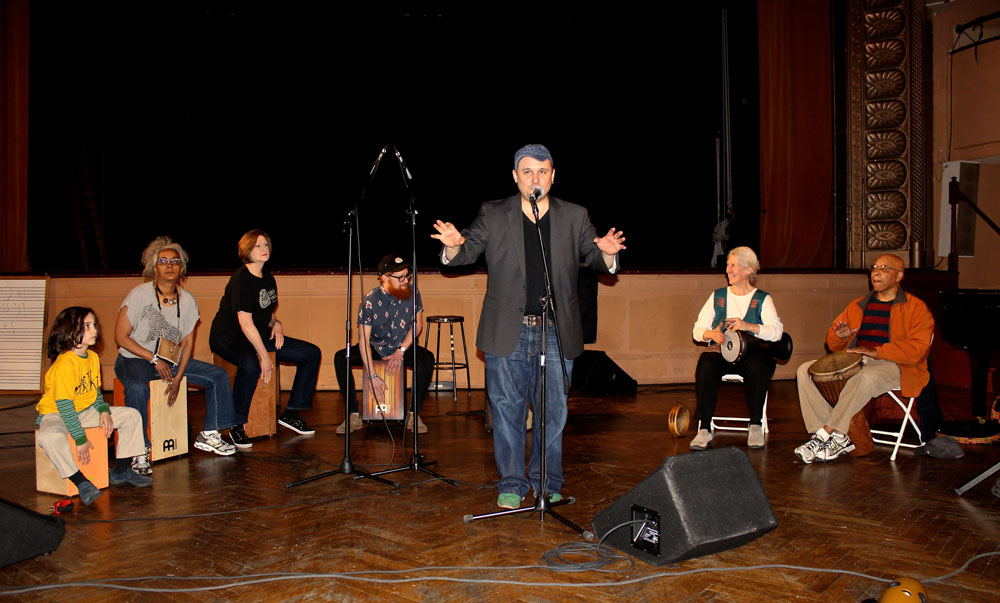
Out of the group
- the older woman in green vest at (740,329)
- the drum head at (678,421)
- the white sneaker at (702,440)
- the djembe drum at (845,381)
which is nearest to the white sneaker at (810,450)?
the djembe drum at (845,381)

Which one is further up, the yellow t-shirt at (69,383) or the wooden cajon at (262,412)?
the yellow t-shirt at (69,383)

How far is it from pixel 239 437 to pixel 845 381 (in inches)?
165

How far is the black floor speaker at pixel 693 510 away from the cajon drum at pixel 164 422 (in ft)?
10.2

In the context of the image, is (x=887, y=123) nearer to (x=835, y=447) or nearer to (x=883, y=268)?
(x=883, y=268)

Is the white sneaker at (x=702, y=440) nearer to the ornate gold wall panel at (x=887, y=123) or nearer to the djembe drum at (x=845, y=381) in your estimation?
the djembe drum at (x=845, y=381)

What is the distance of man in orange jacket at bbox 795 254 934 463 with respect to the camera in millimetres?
4688

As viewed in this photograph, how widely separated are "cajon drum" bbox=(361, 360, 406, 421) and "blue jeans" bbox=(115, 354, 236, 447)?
962 millimetres

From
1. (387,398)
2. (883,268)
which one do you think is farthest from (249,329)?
(883,268)

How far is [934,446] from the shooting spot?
15.6 ft

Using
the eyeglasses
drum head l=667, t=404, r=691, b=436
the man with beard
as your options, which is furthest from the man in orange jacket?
the man with beard

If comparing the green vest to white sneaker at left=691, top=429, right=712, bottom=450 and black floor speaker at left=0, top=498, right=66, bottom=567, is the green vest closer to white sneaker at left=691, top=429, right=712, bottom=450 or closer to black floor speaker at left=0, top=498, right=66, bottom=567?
white sneaker at left=691, top=429, right=712, bottom=450

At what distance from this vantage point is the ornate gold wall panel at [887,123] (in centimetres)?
898

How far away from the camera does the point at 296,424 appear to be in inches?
224

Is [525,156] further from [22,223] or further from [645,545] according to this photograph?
[22,223]
